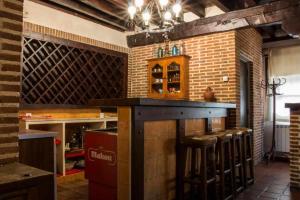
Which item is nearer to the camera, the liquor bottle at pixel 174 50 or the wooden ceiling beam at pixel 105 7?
the wooden ceiling beam at pixel 105 7

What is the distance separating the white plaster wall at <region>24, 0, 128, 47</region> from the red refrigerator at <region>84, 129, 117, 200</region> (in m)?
2.36

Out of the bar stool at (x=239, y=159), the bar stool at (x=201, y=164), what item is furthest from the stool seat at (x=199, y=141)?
the bar stool at (x=239, y=159)

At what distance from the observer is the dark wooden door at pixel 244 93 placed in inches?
182

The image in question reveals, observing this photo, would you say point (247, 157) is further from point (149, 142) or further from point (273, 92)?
point (273, 92)

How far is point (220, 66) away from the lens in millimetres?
4293

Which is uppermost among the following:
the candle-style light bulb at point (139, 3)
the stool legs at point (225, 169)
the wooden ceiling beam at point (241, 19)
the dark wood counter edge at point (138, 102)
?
the wooden ceiling beam at point (241, 19)

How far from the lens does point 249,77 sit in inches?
195

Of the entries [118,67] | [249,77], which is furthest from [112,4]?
[249,77]

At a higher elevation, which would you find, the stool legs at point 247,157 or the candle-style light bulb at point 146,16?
Answer: the candle-style light bulb at point 146,16

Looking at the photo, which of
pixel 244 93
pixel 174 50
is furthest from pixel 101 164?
pixel 244 93

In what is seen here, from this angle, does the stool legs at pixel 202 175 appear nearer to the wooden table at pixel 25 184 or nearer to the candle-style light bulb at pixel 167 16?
the candle-style light bulb at pixel 167 16

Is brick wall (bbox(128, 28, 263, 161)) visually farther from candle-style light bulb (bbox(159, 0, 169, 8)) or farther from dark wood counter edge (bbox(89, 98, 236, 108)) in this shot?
candle-style light bulb (bbox(159, 0, 169, 8))

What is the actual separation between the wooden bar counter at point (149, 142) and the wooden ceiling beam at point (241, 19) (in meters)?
1.78

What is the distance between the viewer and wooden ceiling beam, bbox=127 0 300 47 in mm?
3580
